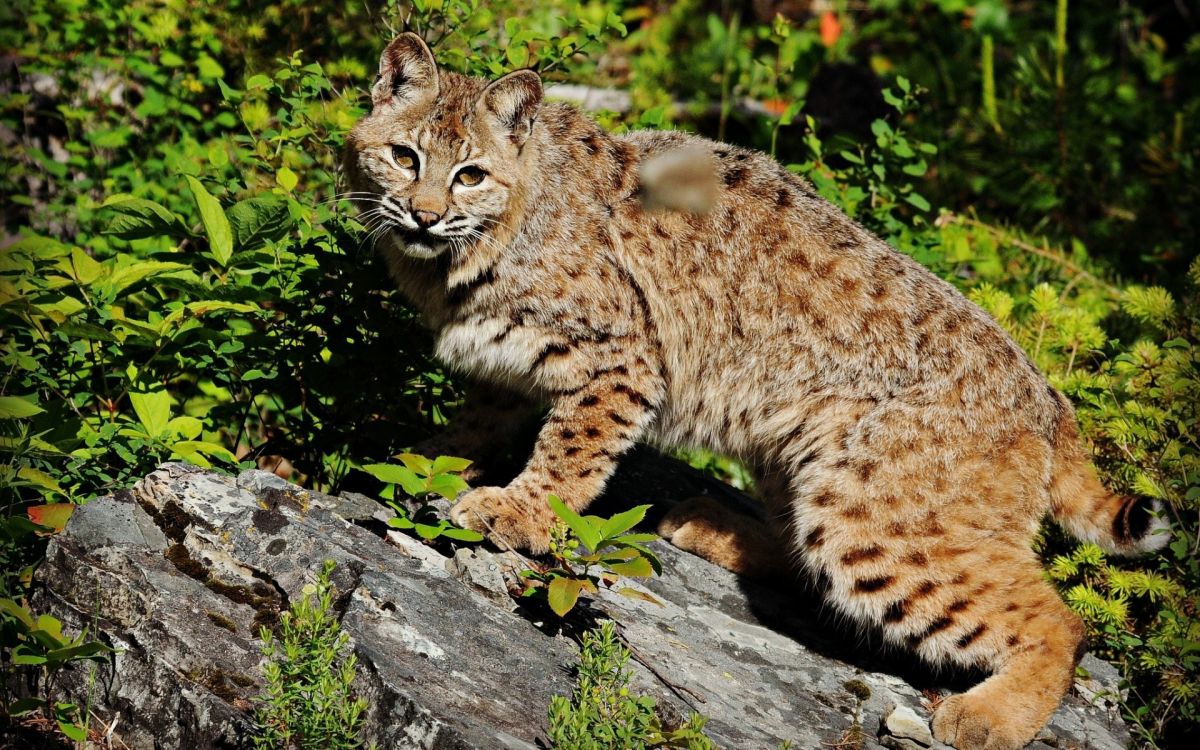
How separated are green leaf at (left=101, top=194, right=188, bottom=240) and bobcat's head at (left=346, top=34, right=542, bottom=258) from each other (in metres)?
0.70

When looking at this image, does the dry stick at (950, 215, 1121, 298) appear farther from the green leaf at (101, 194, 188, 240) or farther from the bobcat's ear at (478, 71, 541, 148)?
the green leaf at (101, 194, 188, 240)

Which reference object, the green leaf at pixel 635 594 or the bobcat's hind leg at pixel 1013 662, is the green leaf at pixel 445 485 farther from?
the bobcat's hind leg at pixel 1013 662

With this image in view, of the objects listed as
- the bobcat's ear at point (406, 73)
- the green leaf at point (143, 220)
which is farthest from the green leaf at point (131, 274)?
the bobcat's ear at point (406, 73)

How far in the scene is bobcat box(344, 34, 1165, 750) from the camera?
13.8 feet

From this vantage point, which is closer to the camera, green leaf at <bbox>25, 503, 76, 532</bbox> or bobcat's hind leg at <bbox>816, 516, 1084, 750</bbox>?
green leaf at <bbox>25, 503, 76, 532</bbox>

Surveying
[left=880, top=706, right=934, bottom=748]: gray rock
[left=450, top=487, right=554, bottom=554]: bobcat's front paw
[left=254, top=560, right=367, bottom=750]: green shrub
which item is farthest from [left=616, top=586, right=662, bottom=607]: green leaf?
[left=254, top=560, right=367, bottom=750]: green shrub

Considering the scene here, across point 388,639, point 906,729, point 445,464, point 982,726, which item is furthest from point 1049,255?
point 388,639

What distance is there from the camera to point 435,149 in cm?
438

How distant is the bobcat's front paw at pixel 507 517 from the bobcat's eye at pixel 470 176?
1.18m

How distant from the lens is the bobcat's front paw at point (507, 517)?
4.28 m

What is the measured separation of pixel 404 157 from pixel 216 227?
747mm

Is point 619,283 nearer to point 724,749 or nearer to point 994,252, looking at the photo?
point 724,749

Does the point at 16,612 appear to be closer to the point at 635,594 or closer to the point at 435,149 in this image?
the point at 635,594

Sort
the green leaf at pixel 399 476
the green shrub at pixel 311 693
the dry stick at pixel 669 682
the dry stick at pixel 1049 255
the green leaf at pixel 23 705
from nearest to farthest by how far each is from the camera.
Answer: the green shrub at pixel 311 693
the green leaf at pixel 23 705
the dry stick at pixel 669 682
the green leaf at pixel 399 476
the dry stick at pixel 1049 255
